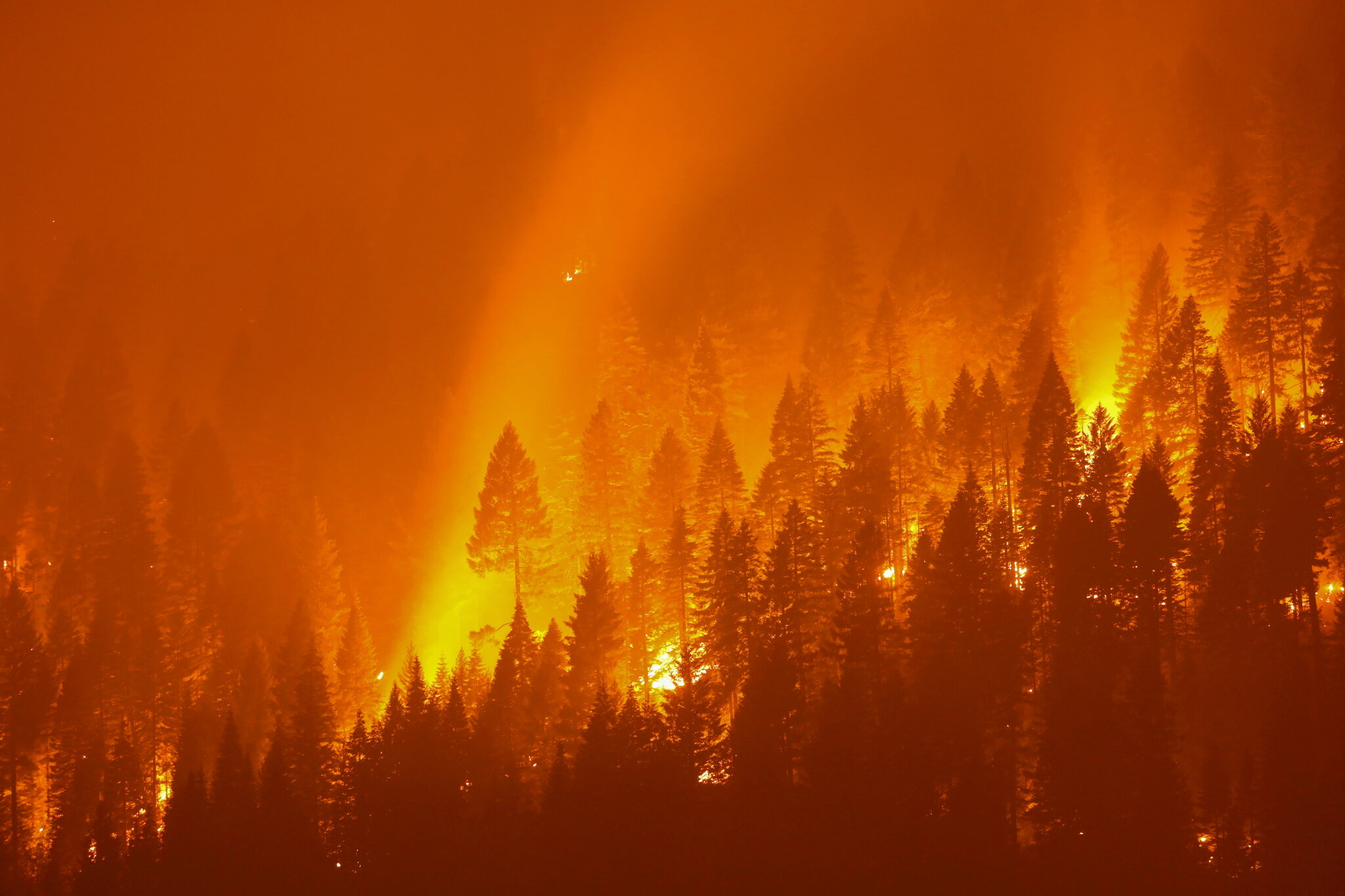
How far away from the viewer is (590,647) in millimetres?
49594

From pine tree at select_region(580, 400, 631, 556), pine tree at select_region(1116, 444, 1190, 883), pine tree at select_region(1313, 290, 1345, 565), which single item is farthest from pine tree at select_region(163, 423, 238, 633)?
pine tree at select_region(1313, 290, 1345, 565)

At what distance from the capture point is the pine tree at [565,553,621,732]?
48.8 meters

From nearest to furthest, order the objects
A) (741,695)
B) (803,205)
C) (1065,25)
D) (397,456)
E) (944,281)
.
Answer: (741,695) < (944,281) < (397,456) < (803,205) < (1065,25)

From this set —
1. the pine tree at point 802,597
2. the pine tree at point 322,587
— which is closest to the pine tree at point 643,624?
the pine tree at point 802,597

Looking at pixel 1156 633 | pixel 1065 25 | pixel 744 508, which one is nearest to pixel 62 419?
pixel 744 508

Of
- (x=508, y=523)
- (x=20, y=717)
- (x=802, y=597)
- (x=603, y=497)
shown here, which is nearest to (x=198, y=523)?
(x=20, y=717)

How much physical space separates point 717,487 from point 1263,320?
27.7 metres

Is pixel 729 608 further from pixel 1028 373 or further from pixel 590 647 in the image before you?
pixel 1028 373

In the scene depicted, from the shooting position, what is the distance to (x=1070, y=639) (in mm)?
42469

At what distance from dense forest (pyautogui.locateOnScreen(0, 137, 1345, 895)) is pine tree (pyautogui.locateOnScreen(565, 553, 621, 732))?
16 centimetres

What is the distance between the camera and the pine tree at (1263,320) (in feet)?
175

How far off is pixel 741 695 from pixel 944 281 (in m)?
37.0

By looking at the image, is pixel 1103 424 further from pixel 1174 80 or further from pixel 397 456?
pixel 397 456

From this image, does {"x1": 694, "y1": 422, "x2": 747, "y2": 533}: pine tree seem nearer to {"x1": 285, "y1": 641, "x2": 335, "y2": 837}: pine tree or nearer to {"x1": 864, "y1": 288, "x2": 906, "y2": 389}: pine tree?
{"x1": 864, "y1": 288, "x2": 906, "y2": 389}: pine tree
